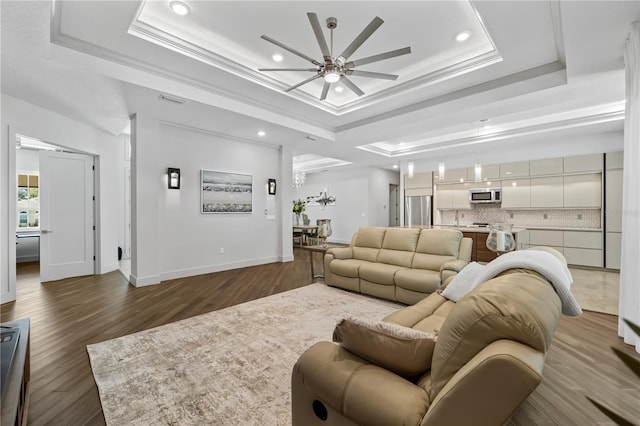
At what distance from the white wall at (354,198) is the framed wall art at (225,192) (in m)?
4.79

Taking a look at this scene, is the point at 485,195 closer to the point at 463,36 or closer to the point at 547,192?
the point at 547,192

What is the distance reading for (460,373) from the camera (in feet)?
3.21

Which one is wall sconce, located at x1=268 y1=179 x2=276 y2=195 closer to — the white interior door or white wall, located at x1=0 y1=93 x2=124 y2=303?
white wall, located at x1=0 y1=93 x2=124 y2=303

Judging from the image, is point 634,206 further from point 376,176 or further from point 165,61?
point 376,176

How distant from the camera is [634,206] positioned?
109 inches

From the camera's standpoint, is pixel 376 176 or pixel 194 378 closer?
pixel 194 378

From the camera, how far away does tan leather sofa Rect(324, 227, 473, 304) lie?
144 inches

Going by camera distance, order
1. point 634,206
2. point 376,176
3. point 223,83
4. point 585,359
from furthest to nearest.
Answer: point 376,176, point 223,83, point 634,206, point 585,359

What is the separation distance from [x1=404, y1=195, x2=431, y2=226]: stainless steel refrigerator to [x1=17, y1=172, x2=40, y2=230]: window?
9.54 m

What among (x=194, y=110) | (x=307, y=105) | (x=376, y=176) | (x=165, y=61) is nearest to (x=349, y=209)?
(x=376, y=176)

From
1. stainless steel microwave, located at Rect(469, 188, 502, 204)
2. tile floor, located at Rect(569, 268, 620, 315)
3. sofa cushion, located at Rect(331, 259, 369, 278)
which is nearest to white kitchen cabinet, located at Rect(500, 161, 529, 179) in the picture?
stainless steel microwave, located at Rect(469, 188, 502, 204)

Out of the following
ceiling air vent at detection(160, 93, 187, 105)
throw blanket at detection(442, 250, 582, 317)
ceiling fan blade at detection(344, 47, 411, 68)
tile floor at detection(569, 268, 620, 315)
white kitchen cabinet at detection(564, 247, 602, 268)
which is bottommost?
tile floor at detection(569, 268, 620, 315)

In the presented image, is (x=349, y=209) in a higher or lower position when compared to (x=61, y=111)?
lower

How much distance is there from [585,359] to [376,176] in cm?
817
